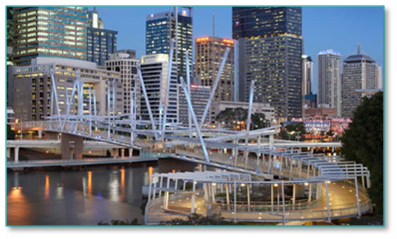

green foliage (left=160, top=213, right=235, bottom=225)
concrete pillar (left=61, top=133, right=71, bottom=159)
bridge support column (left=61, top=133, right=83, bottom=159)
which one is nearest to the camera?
green foliage (left=160, top=213, right=235, bottom=225)

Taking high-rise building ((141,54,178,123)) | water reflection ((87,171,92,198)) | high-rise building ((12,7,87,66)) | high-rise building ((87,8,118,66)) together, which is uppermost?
high-rise building ((87,8,118,66))

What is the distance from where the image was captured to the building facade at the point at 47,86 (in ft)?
178

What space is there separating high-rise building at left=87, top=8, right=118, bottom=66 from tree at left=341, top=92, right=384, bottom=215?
9905cm

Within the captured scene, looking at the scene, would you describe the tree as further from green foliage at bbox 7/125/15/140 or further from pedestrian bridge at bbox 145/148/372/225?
green foliage at bbox 7/125/15/140

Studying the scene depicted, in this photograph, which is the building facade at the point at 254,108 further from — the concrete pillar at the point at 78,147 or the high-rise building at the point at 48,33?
the concrete pillar at the point at 78,147

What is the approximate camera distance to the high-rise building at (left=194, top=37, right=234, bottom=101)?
344 ft

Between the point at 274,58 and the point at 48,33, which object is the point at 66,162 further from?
the point at 274,58

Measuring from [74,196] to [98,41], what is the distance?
94.3 meters

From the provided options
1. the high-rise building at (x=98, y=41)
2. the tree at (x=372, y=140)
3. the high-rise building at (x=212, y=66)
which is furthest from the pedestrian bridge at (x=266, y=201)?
the high-rise building at (x=98, y=41)

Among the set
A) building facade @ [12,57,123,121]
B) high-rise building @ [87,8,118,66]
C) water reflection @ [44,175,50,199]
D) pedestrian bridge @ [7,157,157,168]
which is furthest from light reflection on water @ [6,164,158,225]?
high-rise building @ [87,8,118,66]

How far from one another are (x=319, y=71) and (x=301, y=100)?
21.9 feet

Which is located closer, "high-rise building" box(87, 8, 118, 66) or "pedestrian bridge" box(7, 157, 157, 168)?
"pedestrian bridge" box(7, 157, 157, 168)
